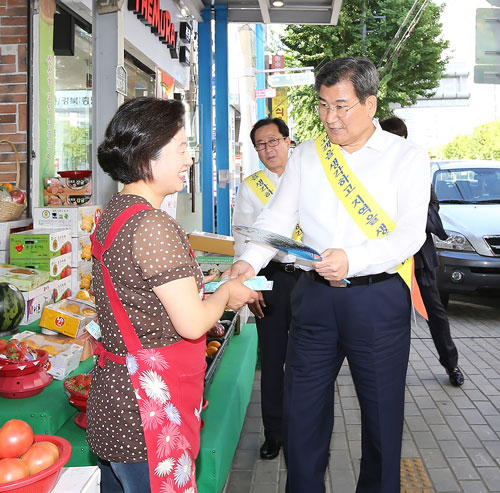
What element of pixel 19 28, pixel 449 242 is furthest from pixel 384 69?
pixel 19 28

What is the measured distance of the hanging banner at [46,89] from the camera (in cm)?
546

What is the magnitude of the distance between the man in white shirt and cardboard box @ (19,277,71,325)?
6.63ft

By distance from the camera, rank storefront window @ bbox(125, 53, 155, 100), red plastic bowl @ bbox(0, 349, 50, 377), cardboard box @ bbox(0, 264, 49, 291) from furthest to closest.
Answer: storefront window @ bbox(125, 53, 155, 100)
cardboard box @ bbox(0, 264, 49, 291)
red plastic bowl @ bbox(0, 349, 50, 377)

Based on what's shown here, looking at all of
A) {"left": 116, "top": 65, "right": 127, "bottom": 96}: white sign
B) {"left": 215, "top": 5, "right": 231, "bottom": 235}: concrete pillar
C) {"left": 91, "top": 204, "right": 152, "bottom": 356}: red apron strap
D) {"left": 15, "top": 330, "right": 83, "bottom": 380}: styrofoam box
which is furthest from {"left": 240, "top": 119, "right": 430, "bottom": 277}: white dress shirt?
{"left": 215, "top": 5, "right": 231, "bottom": 235}: concrete pillar

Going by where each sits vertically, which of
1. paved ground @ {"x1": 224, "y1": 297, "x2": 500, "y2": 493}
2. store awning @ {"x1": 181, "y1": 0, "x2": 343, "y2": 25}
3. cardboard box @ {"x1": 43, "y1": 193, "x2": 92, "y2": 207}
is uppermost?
store awning @ {"x1": 181, "y1": 0, "x2": 343, "y2": 25}

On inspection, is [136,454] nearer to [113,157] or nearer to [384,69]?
[113,157]

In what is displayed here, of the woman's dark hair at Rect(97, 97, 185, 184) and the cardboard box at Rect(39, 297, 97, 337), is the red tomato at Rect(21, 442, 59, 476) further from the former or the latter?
the cardboard box at Rect(39, 297, 97, 337)

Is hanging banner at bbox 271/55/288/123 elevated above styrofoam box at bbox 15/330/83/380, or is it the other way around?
hanging banner at bbox 271/55/288/123

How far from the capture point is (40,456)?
1.79m

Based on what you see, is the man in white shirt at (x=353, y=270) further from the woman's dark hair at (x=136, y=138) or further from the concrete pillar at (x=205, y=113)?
the concrete pillar at (x=205, y=113)

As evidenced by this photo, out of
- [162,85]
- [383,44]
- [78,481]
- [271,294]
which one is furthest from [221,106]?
[383,44]

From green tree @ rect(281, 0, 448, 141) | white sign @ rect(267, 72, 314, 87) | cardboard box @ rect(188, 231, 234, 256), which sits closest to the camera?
cardboard box @ rect(188, 231, 234, 256)

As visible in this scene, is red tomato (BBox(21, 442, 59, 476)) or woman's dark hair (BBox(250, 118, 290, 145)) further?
woman's dark hair (BBox(250, 118, 290, 145))

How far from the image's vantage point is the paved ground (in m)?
3.91
